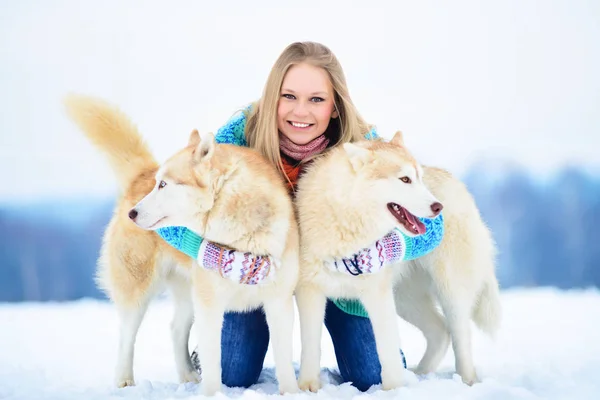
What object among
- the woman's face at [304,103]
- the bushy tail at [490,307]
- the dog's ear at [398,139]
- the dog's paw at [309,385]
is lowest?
the dog's paw at [309,385]

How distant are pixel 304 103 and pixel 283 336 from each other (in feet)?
3.40

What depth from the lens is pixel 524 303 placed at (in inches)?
194

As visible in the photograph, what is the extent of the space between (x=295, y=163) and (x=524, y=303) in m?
3.24

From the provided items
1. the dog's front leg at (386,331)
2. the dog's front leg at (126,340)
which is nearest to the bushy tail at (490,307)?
the dog's front leg at (386,331)

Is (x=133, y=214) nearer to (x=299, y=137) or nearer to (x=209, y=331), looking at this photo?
(x=209, y=331)

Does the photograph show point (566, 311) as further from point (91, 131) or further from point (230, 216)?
point (91, 131)

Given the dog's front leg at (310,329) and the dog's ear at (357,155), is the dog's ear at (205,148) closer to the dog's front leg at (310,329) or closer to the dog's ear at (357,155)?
Answer: the dog's ear at (357,155)

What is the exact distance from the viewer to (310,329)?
2.20 m

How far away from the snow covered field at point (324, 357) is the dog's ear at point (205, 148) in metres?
0.86

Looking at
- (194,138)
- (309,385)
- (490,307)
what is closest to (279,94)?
(194,138)

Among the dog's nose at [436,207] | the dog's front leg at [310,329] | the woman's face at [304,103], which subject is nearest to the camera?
the dog's nose at [436,207]

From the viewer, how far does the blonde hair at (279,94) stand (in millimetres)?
2516

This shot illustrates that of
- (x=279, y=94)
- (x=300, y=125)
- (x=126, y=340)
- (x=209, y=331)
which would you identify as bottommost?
(x=126, y=340)

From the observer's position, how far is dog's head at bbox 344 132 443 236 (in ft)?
6.66
